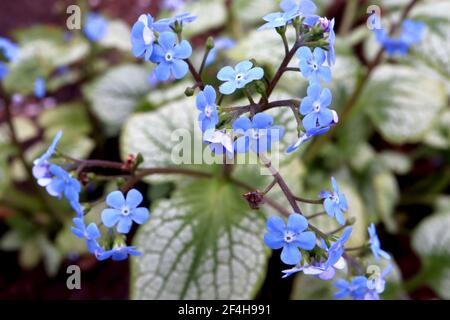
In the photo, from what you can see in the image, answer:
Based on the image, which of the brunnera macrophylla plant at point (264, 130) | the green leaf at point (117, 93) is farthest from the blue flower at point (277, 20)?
the green leaf at point (117, 93)

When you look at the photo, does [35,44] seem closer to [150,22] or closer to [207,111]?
[150,22]

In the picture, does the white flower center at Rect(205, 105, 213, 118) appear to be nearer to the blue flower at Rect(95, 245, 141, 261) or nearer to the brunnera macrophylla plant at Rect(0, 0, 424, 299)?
the brunnera macrophylla plant at Rect(0, 0, 424, 299)

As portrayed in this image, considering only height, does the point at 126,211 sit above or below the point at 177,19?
below

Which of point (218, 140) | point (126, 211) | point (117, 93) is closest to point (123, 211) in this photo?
point (126, 211)

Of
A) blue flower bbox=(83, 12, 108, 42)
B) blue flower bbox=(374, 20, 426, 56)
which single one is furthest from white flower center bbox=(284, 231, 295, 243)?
blue flower bbox=(83, 12, 108, 42)

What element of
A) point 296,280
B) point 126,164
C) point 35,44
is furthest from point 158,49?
point 35,44

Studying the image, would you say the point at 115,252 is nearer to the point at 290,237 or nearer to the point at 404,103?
the point at 290,237
